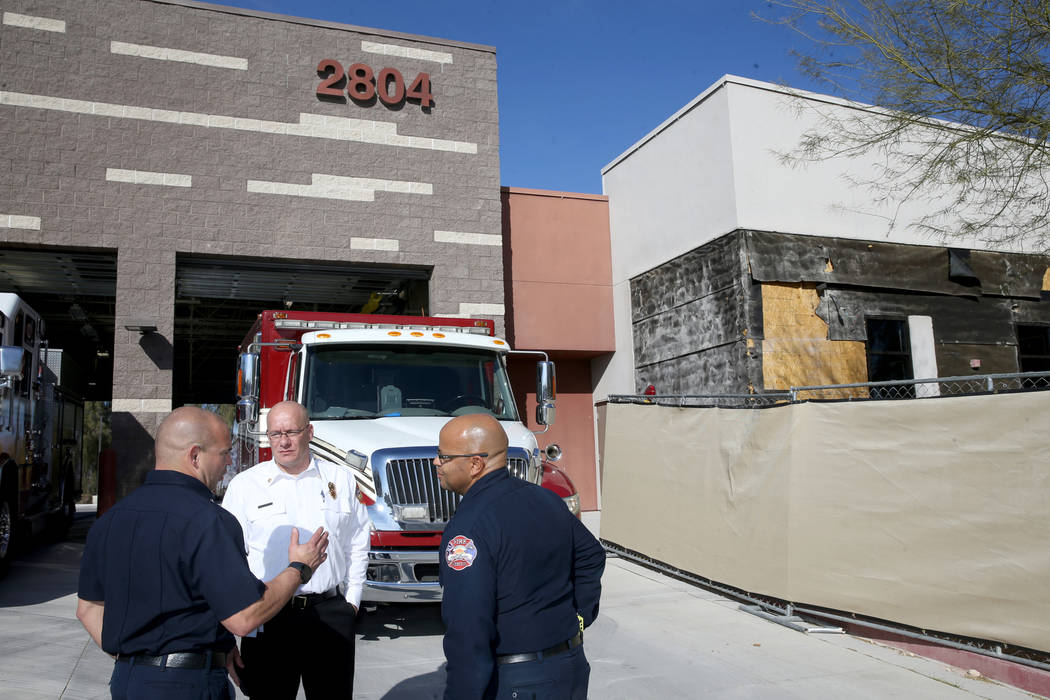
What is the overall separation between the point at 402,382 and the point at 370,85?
8.34m

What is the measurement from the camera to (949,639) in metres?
6.07

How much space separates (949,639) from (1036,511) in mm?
1260

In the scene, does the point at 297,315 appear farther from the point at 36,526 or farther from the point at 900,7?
the point at 900,7

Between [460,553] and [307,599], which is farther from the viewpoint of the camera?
[307,599]

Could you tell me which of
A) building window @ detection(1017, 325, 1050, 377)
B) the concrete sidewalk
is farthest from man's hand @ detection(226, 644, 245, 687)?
building window @ detection(1017, 325, 1050, 377)

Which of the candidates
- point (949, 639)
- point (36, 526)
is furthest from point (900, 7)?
point (36, 526)

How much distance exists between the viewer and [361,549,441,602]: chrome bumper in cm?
643

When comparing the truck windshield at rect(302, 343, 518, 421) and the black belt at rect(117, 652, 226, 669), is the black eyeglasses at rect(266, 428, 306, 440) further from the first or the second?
the truck windshield at rect(302, 343, 518, 421)

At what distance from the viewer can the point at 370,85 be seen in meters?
14.5

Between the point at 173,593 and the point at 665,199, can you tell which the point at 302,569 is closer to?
the point at 173,593

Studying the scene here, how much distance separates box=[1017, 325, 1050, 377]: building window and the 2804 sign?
1241 cm

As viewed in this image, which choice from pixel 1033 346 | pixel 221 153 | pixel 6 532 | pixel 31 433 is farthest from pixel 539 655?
pixel 1033 346

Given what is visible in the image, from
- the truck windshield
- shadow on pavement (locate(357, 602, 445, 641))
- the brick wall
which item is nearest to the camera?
shadow on pavement (locate(357, 602, 445, 641))

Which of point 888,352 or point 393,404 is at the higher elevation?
point 888,352
